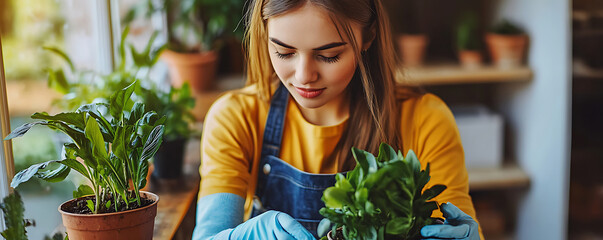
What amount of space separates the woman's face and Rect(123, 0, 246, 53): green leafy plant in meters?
1.10

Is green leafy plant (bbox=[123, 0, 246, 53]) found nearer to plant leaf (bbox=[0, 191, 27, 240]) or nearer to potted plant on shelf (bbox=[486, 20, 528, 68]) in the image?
potted plant on shelf (bbox=[486, 20, 528, 68])

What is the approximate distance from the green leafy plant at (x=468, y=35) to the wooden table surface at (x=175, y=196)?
3.94 ft

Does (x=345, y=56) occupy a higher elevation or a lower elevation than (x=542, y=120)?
higher

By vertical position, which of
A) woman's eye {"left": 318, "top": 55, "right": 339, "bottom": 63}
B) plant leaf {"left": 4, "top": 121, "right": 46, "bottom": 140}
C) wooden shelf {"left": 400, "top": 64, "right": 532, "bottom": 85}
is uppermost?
woman's eye {"left": 318, "top": 55, "right": 339, "bottom": 63}

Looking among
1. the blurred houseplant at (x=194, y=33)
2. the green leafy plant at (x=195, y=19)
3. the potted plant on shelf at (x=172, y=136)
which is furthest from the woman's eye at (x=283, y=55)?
the green leafy plant at (x=195, y=19)

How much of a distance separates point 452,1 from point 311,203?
165 cm

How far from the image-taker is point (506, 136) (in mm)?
2748

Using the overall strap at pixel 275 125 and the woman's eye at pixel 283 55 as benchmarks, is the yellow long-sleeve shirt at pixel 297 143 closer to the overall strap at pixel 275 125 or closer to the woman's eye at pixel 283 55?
the overall strap at pixel 275 125

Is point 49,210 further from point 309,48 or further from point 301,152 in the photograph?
point 309,48

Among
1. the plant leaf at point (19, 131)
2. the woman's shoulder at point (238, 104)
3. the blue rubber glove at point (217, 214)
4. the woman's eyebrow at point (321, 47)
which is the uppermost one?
the woman's eyebrow at point (321, 47)

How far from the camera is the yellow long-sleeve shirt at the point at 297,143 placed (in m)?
1.32

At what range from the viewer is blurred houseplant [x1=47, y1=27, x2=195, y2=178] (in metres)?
1.57

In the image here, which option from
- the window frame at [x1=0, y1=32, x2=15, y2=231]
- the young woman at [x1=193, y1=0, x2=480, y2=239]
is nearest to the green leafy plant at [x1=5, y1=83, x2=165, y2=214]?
the window frame at [x1=0, y1=32, x2=15, y2=231]

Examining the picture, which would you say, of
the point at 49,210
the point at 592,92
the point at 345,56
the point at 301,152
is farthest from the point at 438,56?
the point at 49,210
